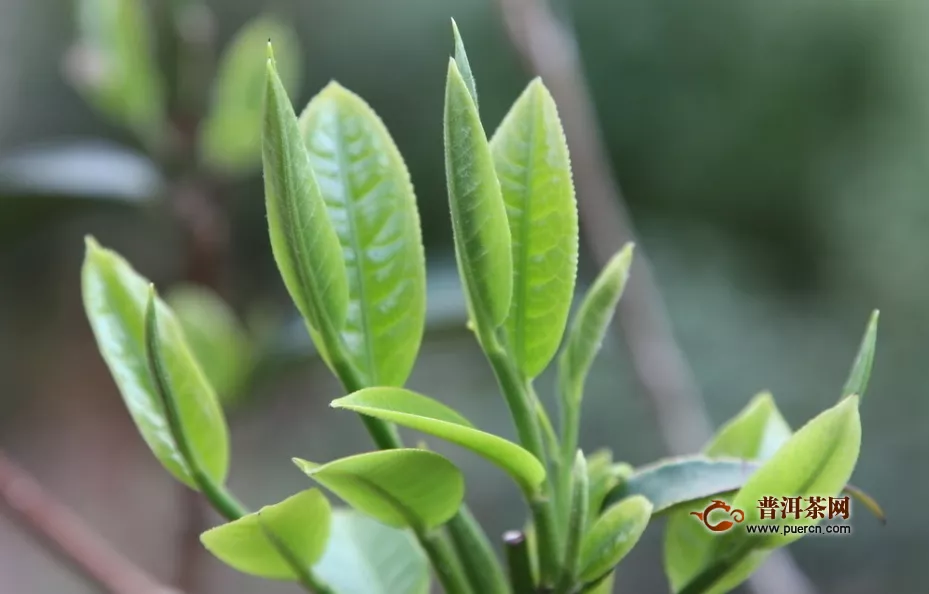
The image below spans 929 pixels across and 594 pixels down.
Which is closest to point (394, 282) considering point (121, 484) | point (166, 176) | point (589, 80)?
point (166, 176)

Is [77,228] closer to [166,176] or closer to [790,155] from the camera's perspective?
[166,176]

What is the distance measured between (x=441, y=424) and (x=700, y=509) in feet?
0.41

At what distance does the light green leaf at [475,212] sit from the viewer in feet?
0.67

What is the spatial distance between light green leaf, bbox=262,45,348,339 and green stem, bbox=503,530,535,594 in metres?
0.09

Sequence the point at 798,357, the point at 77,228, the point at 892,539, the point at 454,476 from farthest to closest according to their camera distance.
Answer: the point at 77,228
the point at 798,357
the point at 892,539
the point at 454,476

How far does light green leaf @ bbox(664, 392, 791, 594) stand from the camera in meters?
0.30

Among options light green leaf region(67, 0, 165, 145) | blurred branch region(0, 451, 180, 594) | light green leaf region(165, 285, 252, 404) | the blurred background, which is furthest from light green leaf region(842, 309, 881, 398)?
the blurred background

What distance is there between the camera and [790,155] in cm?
164

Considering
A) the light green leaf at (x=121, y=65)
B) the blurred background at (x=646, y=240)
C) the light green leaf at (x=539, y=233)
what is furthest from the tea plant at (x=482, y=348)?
the blurred background at (x=646, y=240)

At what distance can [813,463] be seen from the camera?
0.24 meters

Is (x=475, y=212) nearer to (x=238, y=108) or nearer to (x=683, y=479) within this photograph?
(x=683, y=479)

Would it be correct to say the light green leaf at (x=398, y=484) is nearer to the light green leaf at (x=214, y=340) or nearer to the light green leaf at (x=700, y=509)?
the light green leaf at (x=700, y=509)

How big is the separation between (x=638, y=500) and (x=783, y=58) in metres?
1.63

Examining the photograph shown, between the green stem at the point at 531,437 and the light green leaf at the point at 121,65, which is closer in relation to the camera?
the green stem at the point at 531,437
